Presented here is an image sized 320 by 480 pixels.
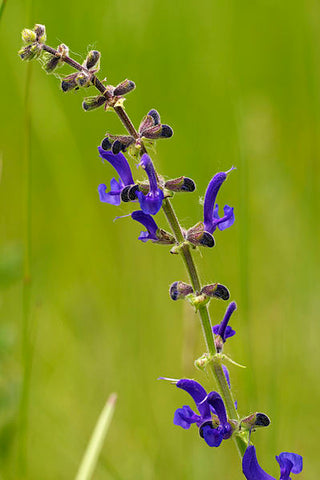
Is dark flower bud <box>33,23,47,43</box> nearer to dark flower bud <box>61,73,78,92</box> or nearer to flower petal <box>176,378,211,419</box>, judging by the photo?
dark flower bud <box>61,73,78,92</box>

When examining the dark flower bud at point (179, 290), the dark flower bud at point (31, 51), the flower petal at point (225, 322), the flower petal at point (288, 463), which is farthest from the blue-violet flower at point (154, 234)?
the flower petal at point (288, 463)

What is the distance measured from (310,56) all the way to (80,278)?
2233 mm

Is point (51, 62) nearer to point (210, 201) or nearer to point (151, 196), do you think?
point (151, 196)

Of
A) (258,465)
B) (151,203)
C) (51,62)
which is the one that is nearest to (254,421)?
(258,465)

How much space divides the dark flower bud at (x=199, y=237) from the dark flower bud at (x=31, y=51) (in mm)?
566

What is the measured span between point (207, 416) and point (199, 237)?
17.7 inches

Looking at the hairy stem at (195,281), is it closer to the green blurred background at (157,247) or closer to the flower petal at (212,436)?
the flower petal at (212,436)

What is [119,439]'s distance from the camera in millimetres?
3670

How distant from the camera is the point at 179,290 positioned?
1.67 meters

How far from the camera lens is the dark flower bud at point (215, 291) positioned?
1.60 metres

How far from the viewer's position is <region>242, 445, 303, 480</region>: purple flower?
4.97 feet

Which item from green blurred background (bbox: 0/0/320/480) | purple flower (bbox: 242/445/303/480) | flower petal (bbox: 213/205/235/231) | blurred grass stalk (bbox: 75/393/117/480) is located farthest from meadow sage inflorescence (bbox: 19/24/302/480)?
green blurred background (bbox: 0/0/320/480)

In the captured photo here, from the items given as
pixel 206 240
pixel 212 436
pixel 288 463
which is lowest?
pixel 288 463

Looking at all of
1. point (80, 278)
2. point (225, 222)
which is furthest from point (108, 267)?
point (225, 222)
